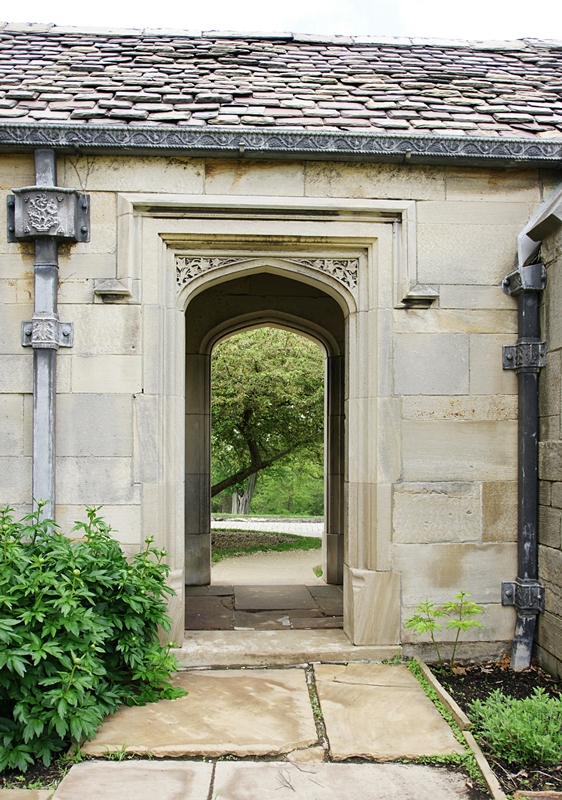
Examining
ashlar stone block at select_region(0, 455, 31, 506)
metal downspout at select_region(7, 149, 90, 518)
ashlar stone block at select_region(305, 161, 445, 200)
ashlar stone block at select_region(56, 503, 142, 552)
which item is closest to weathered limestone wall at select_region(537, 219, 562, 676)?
ashlar stone block at select_region(305, 161, 445, 200)

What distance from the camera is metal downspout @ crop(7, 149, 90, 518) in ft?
15.2

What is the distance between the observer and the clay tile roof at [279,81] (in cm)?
493

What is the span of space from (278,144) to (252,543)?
25.7 ft

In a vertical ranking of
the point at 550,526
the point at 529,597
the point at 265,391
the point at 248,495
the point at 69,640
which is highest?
the point at 265,391

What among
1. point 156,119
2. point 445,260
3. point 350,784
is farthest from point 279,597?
point 156,119

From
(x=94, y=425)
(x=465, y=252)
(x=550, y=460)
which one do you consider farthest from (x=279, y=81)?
(x=550, y=460)

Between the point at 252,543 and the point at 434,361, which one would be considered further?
the point at 252,543

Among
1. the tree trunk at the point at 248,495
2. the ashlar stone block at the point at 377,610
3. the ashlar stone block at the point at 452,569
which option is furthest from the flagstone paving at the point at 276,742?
the tree trunk at the point at 248,495

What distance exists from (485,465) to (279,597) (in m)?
2.80

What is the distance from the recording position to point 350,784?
321 centimetres

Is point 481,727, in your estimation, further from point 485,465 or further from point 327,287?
point 327,287

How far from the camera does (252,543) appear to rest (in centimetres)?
1105

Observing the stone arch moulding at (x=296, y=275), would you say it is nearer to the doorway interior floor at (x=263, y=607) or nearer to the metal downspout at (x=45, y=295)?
the metal downspout at (x=45, y=295)

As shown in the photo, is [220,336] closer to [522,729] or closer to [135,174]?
[135,174]
